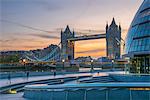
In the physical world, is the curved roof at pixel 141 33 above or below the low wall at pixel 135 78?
above

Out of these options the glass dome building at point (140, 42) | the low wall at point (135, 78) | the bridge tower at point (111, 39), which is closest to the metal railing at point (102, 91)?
the low wall at point (135, 78)

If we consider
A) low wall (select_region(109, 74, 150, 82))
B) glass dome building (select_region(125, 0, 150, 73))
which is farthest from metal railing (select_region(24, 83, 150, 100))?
glass dome building (select_region(125, 0, 150, 73))

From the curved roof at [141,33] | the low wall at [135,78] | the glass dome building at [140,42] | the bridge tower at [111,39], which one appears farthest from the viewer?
the bridge tower at [111,39]

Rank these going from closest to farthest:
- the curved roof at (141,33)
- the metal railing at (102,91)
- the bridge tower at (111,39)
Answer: the metal railing at (102,91) < the curved roof at (141,33) < the bridge tower at (111,39)

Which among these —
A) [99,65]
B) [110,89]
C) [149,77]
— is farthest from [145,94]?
[99,65]

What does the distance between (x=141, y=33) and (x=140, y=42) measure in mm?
986

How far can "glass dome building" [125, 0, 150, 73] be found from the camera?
117ft

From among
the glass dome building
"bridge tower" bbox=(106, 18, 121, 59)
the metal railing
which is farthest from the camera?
"bridge tower" bbox=(106, 18, 121, 59)

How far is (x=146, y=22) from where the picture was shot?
36125 mm

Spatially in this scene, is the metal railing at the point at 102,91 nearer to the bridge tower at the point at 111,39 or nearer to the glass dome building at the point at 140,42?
the glass dome building at the point at 140,42

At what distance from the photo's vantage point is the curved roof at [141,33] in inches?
1399

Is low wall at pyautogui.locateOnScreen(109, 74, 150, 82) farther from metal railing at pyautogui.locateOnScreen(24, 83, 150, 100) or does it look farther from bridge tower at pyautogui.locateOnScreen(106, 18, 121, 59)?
bridge tower at pyautogui.locateOnScreen(106, 18, 121, 59)

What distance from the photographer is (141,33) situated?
36188mm

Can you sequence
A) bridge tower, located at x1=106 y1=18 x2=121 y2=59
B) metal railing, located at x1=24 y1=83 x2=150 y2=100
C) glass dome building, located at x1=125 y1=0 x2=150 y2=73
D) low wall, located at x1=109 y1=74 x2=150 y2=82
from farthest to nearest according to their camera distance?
1. bridge tower, located at x1=106 y1=18 x2=121 y2=59
2. glass dome building, located at x1=125 y1=0 x2=150 y2=73
3. low wall, located at x1=109 y1=74 x2=150 y2=82
4. metal railing, located at x1=24 y1=83 x2=150 y2=100
